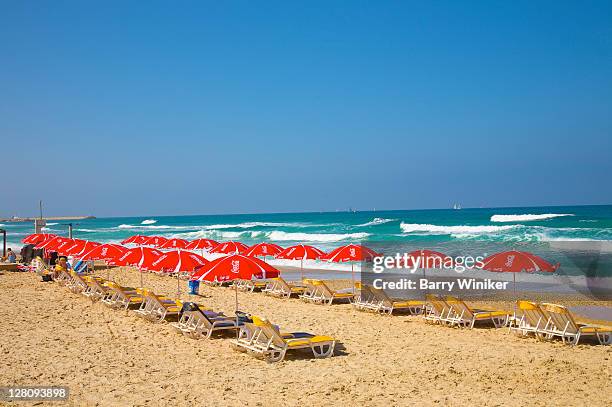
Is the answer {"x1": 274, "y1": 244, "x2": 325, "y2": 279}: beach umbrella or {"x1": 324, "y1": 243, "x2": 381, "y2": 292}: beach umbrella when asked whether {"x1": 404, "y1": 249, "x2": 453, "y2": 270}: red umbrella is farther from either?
{"x1": 274, "y1": 244, "x2": 325, "y2": 279}: beach umbrella

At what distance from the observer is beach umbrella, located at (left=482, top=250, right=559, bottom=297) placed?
11.2m

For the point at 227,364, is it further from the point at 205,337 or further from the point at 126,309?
the point at 126,309

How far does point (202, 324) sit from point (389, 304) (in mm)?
4618

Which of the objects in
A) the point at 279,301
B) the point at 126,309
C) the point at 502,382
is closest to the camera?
the point at 502,382

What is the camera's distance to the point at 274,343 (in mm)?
8422

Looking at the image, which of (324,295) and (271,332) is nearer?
(271,332)

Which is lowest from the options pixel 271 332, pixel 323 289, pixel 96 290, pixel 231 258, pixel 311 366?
pixel 311 366

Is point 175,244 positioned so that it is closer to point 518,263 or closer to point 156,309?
point 156,309

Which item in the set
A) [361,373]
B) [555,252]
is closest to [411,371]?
[361,373]

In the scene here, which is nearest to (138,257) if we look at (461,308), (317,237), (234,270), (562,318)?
(234,270)

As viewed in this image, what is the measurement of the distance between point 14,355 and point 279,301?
7.29 meters

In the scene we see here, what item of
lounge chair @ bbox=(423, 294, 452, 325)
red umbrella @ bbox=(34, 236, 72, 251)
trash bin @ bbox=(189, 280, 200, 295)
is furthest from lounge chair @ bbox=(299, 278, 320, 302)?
red umbrella @ bbox=(34, 236, 72, 251)

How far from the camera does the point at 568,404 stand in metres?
6.25

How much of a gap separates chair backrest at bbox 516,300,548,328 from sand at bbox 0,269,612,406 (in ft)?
1.25
